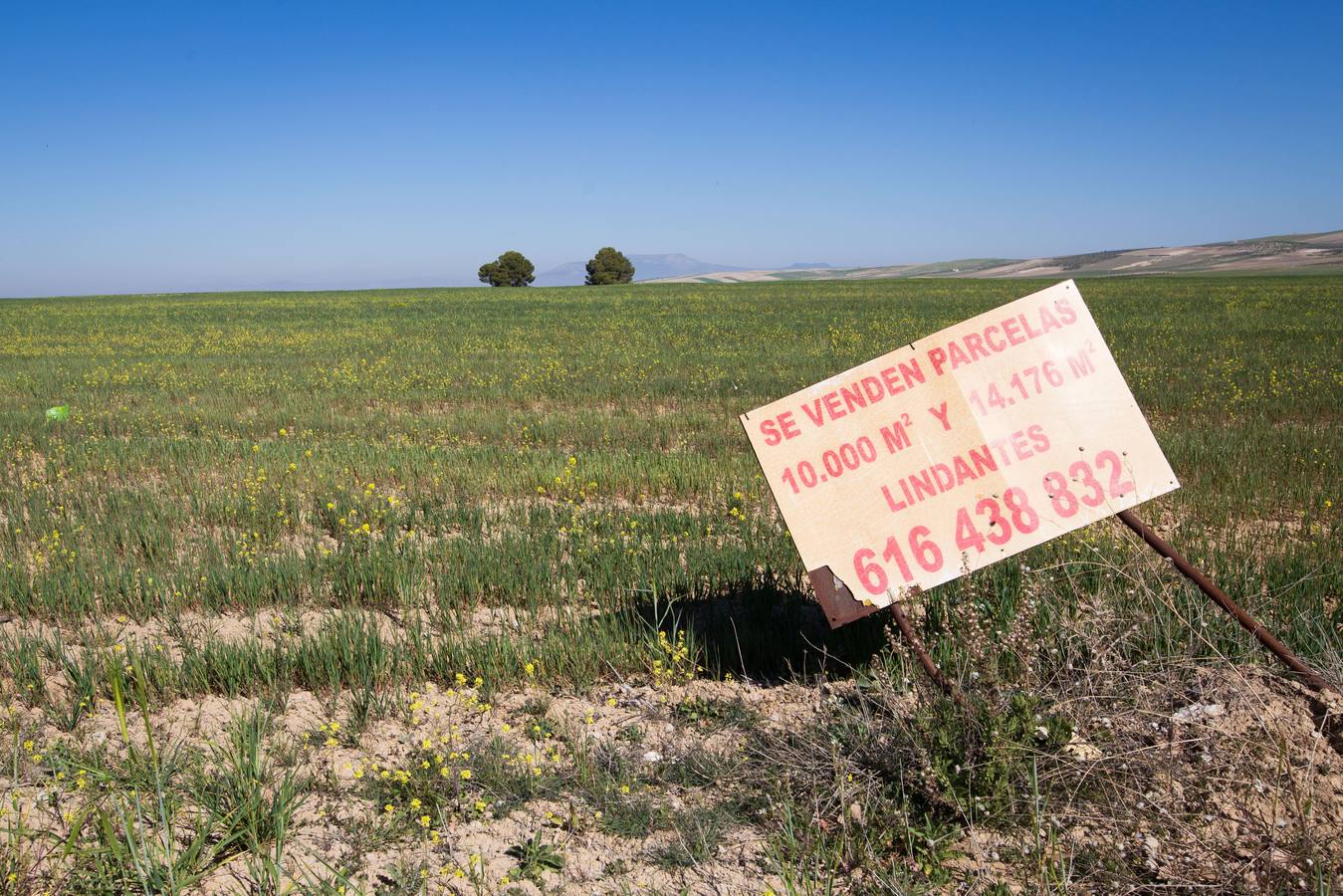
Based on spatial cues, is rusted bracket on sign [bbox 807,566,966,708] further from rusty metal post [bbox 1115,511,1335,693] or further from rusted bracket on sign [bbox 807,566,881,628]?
rusty metal post [bbox 1115,511,1335,693]

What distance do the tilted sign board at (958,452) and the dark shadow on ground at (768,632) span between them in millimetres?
718

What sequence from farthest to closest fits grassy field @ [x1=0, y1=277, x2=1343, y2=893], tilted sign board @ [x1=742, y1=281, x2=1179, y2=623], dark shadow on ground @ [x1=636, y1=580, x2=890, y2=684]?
dark shadow on ground @ [x1=636, y1=580, x2=890, y2=684] < tilted sign board @ [x1=742, y1=281, x2=1179, y2=623] < grassy field @ [x1=0, y1=277, x2=1343, y2=893]

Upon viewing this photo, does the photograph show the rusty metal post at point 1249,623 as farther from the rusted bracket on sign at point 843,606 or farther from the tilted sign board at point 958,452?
the rusted bracket on sign at point 843,606

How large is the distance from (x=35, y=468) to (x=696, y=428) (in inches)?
296

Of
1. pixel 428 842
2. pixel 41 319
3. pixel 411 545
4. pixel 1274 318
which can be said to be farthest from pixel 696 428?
pixel 41 319

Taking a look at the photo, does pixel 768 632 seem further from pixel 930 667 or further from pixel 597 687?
pixel 930 667

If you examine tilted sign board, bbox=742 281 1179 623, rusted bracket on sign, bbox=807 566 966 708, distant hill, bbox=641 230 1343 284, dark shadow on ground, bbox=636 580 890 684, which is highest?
distant hill, bbox=641 230 1343 284

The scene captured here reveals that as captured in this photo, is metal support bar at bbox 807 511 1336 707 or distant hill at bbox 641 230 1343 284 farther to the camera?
distant hill at bbox 641 230 1343 284

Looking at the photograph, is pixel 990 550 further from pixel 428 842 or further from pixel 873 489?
pixel 428 842

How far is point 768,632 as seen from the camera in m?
4.60

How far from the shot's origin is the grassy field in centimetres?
285

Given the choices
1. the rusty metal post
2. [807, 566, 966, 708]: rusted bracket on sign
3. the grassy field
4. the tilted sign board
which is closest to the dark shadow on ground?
the grassy field

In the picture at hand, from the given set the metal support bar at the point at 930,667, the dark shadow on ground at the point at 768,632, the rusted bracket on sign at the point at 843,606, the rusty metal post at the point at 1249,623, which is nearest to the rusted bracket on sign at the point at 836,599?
the rusted bracket on sign at the point at 843,606

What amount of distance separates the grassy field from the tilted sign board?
304 mm
